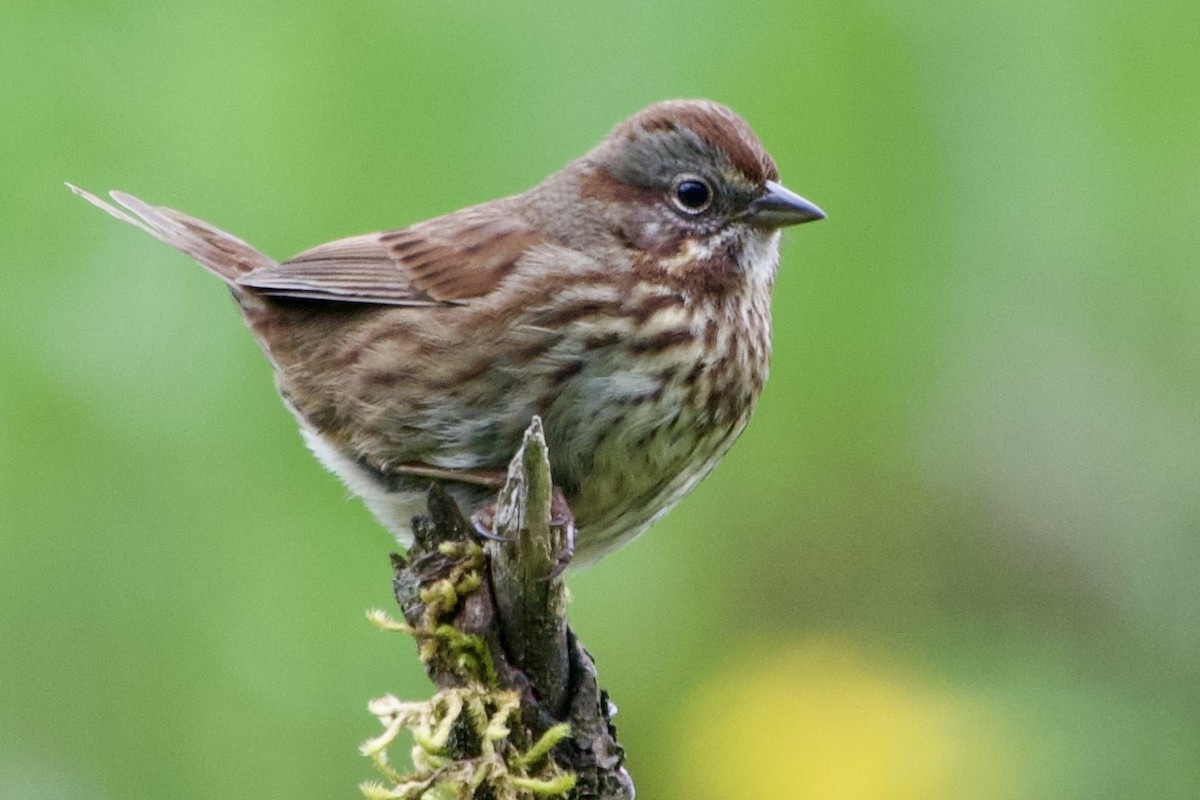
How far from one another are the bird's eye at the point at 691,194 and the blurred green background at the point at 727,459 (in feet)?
1.02

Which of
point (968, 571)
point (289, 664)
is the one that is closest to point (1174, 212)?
point (968, 571)

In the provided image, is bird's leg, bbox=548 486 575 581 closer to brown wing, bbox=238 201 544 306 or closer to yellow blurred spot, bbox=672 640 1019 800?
brown wing, bbox=238 201 544 306

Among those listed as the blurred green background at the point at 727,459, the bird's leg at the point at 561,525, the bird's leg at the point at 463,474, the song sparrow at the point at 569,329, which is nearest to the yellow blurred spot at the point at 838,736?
the blurred green background at the point at 727,459

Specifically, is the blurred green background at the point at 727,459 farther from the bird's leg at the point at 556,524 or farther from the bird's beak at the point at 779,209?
the bird's leg at the point at 556,524

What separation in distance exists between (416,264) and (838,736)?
67.7 inches

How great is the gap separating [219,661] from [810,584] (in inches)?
67.7

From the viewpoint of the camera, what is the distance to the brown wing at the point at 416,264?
16.6 ft

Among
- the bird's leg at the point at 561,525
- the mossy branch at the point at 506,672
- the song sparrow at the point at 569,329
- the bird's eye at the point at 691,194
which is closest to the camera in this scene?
the mossy branch at the point at 506,672

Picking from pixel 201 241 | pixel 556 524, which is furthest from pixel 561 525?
pixel 201 241

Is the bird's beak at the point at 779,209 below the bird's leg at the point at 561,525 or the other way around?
the other way around

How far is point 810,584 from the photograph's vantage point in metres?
5.88

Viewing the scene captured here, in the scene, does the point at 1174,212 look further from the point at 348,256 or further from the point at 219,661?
the point at 219,661

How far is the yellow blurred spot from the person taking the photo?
5438 millimetres

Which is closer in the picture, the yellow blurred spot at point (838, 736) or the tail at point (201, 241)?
the yellow blurred spot at point (838, 736)
